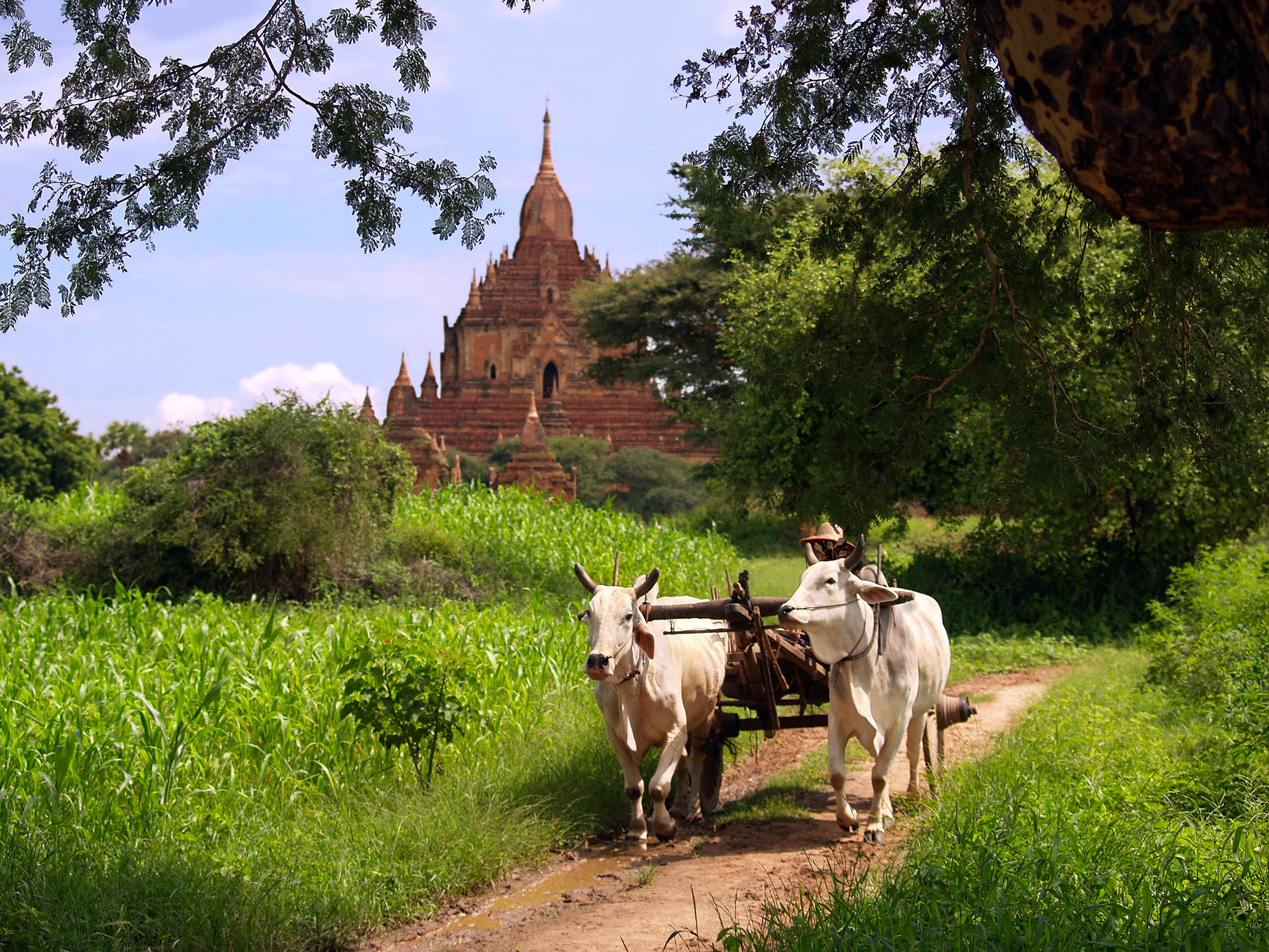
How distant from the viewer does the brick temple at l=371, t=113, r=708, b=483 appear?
40.6 metres

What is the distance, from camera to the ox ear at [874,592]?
543 centimetres

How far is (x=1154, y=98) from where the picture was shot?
2314 mm

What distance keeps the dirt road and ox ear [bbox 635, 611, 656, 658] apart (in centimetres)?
108

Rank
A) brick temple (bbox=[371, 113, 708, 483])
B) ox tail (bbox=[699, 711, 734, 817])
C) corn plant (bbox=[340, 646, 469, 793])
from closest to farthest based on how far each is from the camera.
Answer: corn plant (bbox=[340, 646, 469, 793]) < ox tail (bbox=[699, 711, 734, 817]) < brick temple (bbox=[371, 113, 708, 483])

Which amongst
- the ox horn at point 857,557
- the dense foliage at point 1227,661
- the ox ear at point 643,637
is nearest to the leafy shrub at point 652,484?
the dense foliage at point 1227,661

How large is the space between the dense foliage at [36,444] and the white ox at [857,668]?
27994 mm

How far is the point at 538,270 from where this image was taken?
46.5 m

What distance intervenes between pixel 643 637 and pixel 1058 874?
2339 millimetres

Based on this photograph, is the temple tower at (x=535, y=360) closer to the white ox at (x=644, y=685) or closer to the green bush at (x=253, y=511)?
the green bush at (x=253, y=511)

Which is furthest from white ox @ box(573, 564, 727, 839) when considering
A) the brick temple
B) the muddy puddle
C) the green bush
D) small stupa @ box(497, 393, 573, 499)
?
the brick temple

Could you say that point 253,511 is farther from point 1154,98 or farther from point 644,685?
point 1154,98

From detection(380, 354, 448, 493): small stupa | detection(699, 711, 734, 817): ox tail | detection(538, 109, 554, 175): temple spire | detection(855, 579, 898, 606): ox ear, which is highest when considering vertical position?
detection(538, 109, 554, 175): temple spire

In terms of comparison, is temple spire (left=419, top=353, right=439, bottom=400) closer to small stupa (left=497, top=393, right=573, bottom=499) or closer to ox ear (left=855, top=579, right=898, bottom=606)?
small stupa (left=497, top=393, right=573, bottom=499)

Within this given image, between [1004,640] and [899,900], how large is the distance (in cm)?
1017
